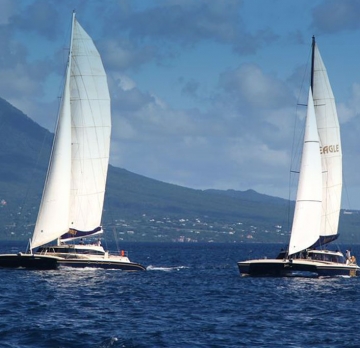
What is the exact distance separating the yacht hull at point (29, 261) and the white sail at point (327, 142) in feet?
86.2

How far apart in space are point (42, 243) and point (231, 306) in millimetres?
34355

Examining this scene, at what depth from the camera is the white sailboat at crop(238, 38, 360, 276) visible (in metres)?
99.2

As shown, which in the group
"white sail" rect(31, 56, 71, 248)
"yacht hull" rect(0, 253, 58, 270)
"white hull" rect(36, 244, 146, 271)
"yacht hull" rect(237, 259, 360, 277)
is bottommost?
"yacht hull" rect(0, 253, 58, 270)

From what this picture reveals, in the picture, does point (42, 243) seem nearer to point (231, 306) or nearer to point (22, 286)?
point (22, 286)

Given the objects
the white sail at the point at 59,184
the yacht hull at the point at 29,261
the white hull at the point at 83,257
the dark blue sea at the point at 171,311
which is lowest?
the dark blue sea at the point at 171,311

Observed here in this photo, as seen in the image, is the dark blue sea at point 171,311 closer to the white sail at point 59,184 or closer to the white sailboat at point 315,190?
the white sailboat at point 315,190

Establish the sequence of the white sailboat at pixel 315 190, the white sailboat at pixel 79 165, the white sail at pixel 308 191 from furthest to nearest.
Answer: the white sailboat at pixel 79 165
the white sail at pixel 308 191
the white sailboat at pixel 315 190

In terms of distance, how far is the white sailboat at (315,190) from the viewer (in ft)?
325

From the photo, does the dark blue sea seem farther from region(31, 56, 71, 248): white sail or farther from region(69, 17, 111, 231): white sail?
region(69, 17, 111, 231): white sail

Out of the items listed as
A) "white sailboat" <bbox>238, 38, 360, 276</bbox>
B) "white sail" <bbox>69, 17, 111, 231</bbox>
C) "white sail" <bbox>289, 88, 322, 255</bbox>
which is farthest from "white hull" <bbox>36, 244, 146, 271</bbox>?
"white sail" <bbox>289, 88, 322, 255</bbox>

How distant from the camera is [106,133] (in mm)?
106750

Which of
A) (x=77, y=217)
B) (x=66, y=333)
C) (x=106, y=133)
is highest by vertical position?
(x=106, y=133)

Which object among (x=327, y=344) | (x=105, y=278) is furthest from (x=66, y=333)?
(x=105, y=278)

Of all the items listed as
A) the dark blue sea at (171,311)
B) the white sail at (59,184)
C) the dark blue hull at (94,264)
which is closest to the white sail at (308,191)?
the dark blue sea at (171,311)
